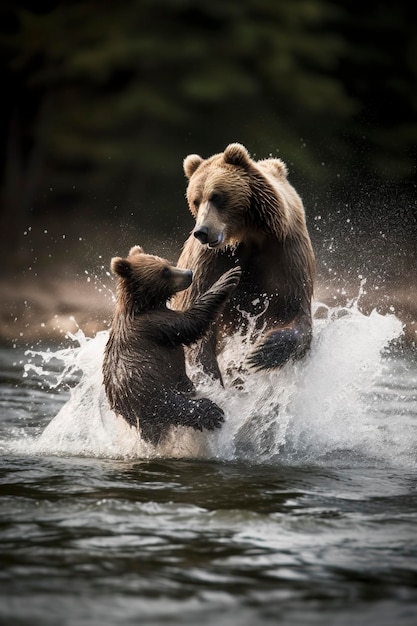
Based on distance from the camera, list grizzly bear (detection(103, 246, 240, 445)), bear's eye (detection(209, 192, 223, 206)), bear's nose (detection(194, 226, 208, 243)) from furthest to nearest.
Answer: bear's eye (detection(209, 192, 223, 206))
grizzly bear (detection(103, 246, 240, 445))
bear's nose (detection(194, 226, 208, 243))

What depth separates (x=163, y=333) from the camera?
255 inches

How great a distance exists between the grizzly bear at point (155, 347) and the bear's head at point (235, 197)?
28cm

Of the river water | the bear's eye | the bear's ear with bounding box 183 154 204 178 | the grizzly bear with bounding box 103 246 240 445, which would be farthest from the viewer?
the bear's ear with bounding box 183 154 204 178

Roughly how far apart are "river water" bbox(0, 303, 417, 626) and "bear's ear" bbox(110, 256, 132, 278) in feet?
2.73

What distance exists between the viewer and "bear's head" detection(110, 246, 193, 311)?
255 inches

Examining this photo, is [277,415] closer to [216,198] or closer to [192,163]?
[216,198]

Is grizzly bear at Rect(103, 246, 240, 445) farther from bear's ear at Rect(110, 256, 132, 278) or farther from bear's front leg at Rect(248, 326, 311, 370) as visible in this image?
bear's front leg at Rect(248, 326, 311, 370)

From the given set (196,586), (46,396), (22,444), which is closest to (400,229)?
(46,396)

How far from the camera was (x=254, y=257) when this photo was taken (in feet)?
22.2

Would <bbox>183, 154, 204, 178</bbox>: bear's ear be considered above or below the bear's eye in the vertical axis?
above

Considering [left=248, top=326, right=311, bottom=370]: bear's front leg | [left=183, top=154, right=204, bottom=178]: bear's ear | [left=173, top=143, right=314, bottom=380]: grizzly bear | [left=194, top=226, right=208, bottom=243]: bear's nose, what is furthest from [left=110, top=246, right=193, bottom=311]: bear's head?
[left=183, top=154, right=204, bottom=178]: bear's ear

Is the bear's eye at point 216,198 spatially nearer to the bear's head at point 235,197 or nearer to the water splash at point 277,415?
the bear's head at point 235,197

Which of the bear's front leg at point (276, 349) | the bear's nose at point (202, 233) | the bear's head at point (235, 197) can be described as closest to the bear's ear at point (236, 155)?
the bear's head at point (235, 197)

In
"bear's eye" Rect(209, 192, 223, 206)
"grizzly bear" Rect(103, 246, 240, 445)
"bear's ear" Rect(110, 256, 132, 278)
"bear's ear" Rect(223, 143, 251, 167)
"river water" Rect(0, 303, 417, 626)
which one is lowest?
"river water" Rect(0, 303, 417, 626)
